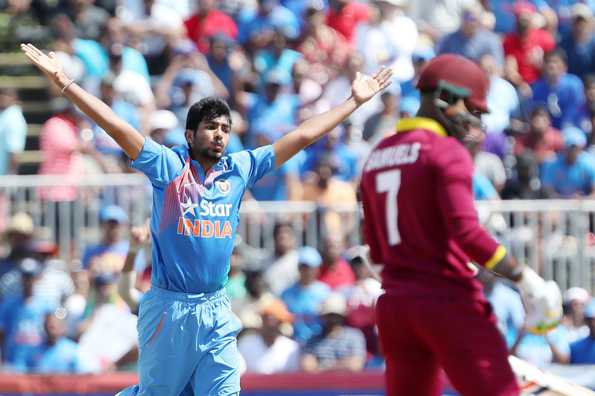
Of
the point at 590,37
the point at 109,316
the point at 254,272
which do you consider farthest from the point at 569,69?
the point at 109,316

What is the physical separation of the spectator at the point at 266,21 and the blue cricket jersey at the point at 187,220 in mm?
8152

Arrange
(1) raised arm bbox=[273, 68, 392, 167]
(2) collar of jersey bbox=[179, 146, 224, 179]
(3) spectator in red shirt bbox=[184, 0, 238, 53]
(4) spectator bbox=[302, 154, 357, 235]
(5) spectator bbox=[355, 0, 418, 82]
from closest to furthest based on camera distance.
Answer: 1. (2) collar of jersey bbox=[179, 146, 224, 179]
2. (1) raised arm bbox=[273, 68, 392, 167]
3. (4) spectator bbox=[302, 154, 357, 235]
4. (3) spectator in red shirt bbox=[184, 0, 238, 53]
5. (5) spectator bbox=[355, 0, 418, 82]

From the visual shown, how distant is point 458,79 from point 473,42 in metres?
9.20

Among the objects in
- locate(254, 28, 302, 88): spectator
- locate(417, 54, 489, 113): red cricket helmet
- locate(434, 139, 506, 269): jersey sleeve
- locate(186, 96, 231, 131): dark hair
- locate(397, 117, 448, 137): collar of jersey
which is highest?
locate(254, 28, 302, 88): spectator

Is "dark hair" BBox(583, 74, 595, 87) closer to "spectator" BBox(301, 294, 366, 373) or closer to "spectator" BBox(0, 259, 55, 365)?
"spectator" BBox(301, 294, 366, 373)

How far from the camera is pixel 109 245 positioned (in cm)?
1289

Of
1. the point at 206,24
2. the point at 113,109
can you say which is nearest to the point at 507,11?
the point at 206,24

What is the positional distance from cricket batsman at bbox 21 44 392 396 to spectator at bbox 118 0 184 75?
305 inches

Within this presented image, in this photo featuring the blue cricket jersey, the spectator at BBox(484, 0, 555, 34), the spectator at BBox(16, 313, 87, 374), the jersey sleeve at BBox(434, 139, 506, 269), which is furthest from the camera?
the spectator at BBox(484, 0, 555, 34)

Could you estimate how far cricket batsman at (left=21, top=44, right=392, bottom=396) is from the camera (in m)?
7.84

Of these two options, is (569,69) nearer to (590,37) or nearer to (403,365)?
(590,37)

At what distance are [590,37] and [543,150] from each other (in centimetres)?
225

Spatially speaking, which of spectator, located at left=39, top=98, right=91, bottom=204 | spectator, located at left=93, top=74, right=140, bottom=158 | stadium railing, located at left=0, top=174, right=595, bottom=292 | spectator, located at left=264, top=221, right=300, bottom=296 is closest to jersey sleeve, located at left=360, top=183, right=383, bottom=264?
spectator, located at left=264, top=221, right=300, bottom=296

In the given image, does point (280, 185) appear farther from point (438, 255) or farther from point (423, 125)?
point (438, 255)
